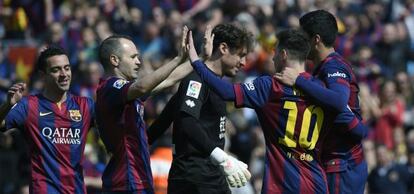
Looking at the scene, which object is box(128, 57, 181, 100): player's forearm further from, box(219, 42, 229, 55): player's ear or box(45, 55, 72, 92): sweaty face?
box(45, 55, 72, 92): sweaty face

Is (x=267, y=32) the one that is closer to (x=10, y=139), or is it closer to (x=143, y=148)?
(x=10, y=139)

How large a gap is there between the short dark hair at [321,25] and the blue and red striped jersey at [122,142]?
5.65ft

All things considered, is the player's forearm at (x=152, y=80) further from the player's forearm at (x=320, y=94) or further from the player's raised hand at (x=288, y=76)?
the player's forearm at (x=320, y=94)

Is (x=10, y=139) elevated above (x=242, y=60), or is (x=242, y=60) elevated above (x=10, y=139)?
(x=242, y=60)

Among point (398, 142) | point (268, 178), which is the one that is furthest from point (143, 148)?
point (398, 142)

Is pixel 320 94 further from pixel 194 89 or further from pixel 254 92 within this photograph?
pixel 194 89

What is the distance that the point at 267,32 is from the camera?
19.2 metres

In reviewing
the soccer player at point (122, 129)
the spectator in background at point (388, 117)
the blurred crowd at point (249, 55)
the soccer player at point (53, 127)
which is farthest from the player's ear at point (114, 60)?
the spectator in background at point (388, 117)

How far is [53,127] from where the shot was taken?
9539 mm

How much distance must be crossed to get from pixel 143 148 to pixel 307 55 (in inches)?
65.4

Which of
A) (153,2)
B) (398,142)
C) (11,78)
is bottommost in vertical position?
(398,142)

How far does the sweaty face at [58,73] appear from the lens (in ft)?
31.7

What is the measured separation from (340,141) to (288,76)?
4.03 feet

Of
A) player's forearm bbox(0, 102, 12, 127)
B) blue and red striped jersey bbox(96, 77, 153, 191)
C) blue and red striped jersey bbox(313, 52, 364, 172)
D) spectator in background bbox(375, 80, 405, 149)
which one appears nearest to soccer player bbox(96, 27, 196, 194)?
blue and red striped jersey bbox(96, 77, 153, 191)
